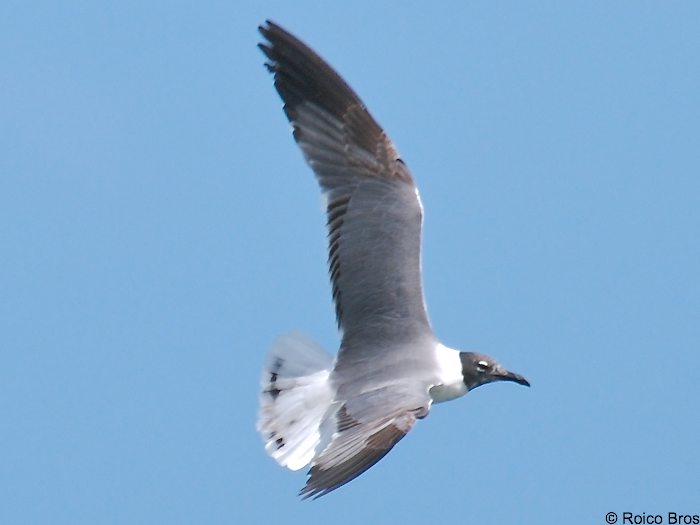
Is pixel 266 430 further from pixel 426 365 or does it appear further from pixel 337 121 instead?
pixel 337 121

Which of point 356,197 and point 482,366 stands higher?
point 356,197

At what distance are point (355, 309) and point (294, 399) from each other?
2.15 ft

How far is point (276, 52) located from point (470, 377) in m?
2.40

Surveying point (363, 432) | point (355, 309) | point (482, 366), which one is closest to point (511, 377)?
point (482, 366)

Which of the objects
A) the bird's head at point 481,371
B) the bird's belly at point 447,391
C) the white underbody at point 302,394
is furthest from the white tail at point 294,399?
the bird's head at point 481,371

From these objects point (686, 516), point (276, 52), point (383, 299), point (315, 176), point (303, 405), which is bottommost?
point (686, 516)

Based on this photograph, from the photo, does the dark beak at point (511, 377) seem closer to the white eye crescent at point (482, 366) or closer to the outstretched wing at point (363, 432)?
the white eye crescent at point (482, 366)

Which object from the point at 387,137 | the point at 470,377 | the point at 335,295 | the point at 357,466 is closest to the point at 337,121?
the point at 387,137

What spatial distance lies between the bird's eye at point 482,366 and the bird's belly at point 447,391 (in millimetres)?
167

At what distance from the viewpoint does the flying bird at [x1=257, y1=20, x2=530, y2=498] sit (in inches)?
372

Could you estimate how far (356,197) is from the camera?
1036cm

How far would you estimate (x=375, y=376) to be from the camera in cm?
960

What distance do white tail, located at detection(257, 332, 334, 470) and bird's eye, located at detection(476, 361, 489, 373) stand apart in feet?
2.93

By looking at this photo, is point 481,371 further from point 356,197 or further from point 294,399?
point 356,197
